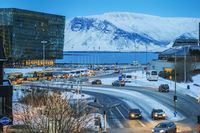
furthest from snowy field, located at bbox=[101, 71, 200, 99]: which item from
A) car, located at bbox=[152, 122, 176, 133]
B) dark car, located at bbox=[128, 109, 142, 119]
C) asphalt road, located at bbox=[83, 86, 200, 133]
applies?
car, located at bbox=[152, 122, 176, 133]

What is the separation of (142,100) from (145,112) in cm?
1274

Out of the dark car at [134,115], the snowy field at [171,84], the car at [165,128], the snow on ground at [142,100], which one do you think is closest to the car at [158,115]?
the snow on ground at [142,100]

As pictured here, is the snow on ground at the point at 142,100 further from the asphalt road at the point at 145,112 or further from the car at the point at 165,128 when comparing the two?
the car at the point at 165,128

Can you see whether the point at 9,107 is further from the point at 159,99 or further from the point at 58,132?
the point at 159,99

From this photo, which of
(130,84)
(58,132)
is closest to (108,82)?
(130,84)

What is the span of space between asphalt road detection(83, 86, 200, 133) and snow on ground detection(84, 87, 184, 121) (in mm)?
349

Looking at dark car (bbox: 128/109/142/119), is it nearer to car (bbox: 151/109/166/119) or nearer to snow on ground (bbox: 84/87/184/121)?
car (bbox: 151/109/166/119)

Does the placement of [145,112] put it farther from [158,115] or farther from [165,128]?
[165,128]

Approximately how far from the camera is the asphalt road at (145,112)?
6181 centimetres

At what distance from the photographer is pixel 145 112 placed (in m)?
77.0

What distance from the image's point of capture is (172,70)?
455 feet

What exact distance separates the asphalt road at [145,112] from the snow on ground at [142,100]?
35 centimetres

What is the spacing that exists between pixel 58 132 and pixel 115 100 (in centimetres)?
6340

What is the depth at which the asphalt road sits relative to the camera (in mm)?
61812
